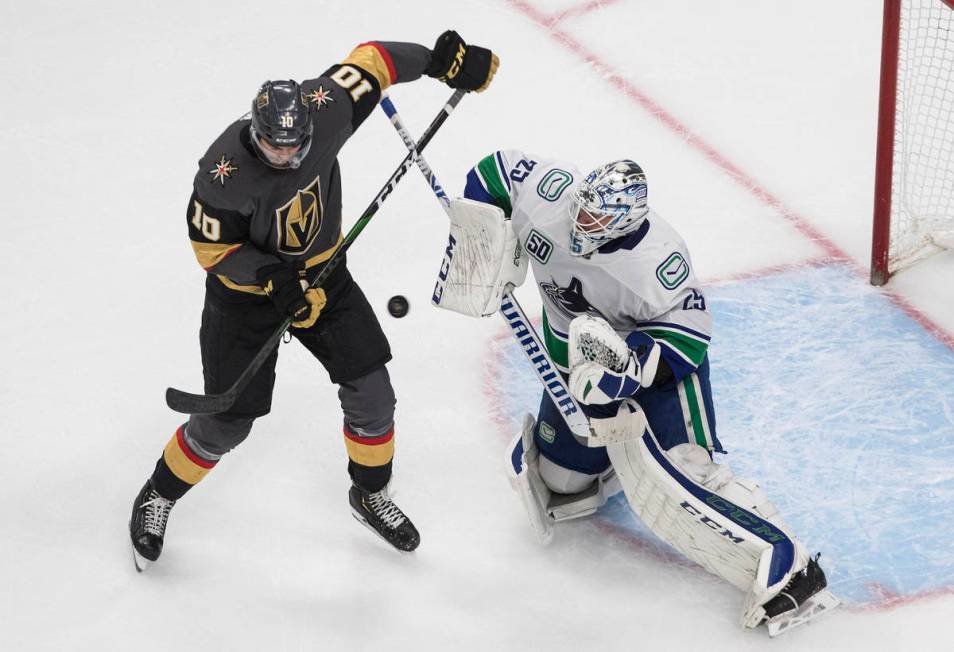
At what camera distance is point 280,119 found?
2891mm

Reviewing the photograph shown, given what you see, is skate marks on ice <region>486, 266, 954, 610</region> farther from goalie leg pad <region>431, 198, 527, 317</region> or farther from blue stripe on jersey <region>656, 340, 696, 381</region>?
goalie leg pad <region>431, 198, 527, 317</region>

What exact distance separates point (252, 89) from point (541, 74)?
1.18 meters

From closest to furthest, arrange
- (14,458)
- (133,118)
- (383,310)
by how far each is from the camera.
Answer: (14,458) → (383,310) → (133,118)

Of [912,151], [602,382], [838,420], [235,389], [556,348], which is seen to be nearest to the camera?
[602,382]

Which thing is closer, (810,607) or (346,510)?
(810,607)

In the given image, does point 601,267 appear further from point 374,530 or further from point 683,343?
point 374,530

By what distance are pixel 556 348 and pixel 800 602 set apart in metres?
0.90

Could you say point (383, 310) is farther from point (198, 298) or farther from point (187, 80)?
point (187, 80)

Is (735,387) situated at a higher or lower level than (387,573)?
higher

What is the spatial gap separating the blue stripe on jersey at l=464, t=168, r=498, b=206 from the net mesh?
5.36 ft

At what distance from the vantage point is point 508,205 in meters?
3.40

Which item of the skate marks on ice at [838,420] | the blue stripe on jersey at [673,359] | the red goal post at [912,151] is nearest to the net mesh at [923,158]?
the red goal post at [912,151]

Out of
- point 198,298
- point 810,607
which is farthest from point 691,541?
point 198,298

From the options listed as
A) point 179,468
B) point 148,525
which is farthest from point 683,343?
point 148,525
